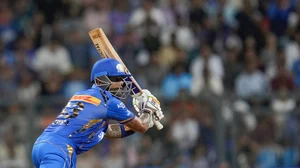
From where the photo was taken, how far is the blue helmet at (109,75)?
734cm

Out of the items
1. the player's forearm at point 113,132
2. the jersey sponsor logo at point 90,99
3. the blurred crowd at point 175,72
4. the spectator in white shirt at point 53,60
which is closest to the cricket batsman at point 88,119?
the jersey sponsor logo at point 90,99

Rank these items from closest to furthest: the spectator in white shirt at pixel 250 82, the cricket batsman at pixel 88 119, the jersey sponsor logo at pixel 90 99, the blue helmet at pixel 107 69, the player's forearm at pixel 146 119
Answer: the cricket batsman at pixel 88 119 → the jersey sponsor logo at pixel 90 99 → the blue helmet at pixel 107 69 → the player's forearm at pixel 146 119 → the spectator in white shirt at pixel 250 82

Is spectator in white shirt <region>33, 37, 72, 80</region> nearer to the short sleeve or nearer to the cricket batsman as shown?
the cricket batsman

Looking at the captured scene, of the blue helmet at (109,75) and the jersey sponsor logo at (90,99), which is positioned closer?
the jersey sponsor logo at (90,99)

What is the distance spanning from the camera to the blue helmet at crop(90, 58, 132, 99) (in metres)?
7.34

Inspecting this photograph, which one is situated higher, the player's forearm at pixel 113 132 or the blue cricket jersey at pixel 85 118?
the blue cricket jersey at pixel 85 118

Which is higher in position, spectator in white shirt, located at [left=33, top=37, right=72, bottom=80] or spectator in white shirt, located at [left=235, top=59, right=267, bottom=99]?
spectator in white shirt, located at [left=33, top=37, right=72, bottom=80]

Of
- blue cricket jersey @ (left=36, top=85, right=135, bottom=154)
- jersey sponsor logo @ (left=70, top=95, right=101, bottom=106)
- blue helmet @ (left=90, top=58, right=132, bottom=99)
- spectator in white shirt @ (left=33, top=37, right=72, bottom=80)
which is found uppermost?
blue helmet @ (left=90, top=58, right=132, bottom=99)

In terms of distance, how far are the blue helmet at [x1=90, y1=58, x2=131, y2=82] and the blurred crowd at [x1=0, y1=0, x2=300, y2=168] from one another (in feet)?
13.8

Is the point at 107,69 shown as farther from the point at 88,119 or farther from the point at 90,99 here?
the point at 88,119

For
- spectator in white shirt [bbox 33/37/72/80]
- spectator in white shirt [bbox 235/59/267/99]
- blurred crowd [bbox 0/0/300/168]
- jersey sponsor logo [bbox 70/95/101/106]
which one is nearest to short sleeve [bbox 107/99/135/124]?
jersey sponsor logo [bbox 70/95/101/106]

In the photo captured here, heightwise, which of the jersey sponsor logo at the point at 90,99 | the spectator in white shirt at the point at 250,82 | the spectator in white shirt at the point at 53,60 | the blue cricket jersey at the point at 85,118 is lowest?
the spectator in white shirt at the point at 250,82

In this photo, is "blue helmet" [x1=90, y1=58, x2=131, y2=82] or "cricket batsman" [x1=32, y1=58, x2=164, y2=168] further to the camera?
"blue helmet" [x1=90, y1=58, x2=131, y2=82]

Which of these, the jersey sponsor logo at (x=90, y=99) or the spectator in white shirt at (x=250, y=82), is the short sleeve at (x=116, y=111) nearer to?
the jersey sponsor logo at (x=90, y=99)
